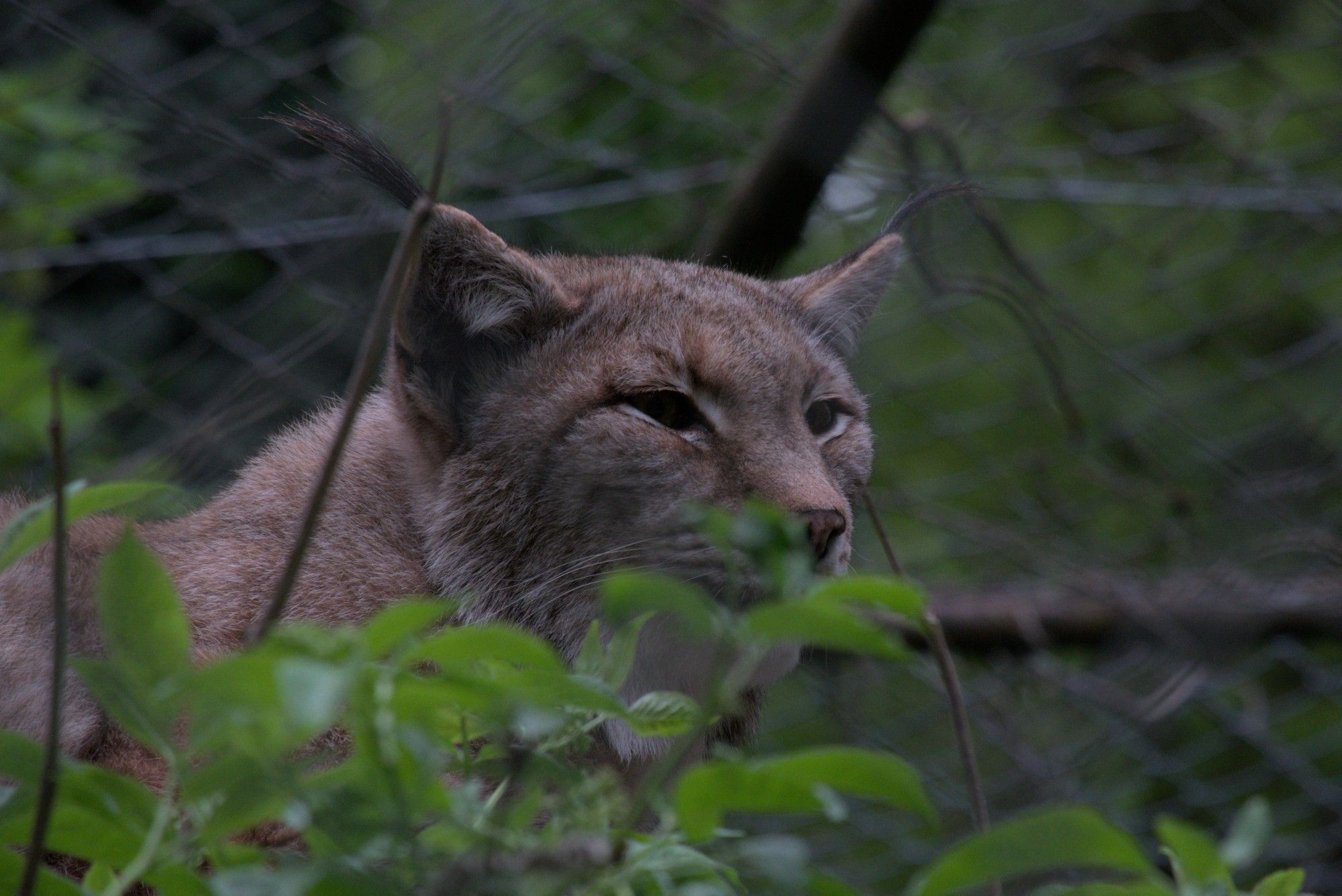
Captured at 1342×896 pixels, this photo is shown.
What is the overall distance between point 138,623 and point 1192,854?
48cm

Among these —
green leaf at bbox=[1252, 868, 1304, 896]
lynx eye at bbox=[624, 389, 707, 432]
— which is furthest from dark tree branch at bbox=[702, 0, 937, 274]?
green leaf at bbox=[1252, 868, 1304, 896]

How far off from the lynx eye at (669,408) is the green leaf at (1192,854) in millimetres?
1027

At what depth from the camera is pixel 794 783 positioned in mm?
509

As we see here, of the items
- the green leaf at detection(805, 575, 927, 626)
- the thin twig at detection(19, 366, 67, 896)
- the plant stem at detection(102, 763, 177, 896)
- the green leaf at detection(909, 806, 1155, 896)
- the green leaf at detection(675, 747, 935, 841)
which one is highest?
the green leaf at detection(805, 575, 927, 626)

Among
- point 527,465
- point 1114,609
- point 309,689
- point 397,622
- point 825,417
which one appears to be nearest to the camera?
point 309,689

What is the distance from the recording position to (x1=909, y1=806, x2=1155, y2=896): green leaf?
0.48 m

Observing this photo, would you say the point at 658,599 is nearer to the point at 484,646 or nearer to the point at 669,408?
the point at 484,646

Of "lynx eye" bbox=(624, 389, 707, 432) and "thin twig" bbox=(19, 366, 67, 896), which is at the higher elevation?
"thin twig" bbox=(19, 366, 67, 896)

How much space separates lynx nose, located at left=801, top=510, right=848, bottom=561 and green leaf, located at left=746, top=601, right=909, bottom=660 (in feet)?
3.27

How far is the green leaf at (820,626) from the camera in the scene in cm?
47

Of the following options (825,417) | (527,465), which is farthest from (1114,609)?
(527,465)

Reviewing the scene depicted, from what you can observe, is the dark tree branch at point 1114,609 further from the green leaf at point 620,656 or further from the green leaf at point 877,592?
the green leaf at point 877,592

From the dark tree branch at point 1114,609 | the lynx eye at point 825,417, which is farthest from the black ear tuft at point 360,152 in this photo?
the dark tree branch at point 1114,609

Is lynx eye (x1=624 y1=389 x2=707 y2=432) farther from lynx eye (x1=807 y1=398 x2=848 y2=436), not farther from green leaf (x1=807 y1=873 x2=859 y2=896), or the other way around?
green leaf (x1=807 y1=873 x2=859 y2=896)
